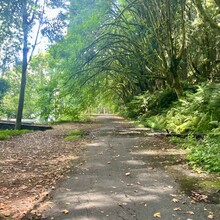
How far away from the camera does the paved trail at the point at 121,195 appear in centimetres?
468

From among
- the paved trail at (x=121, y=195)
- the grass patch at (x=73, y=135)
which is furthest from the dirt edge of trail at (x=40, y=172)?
the grass patch at (x=73, y=135)

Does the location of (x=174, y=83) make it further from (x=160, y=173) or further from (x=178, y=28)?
(x=160, y=173)

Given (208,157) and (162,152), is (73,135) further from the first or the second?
(208,157)

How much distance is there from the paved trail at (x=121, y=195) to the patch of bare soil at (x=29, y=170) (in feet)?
1.40

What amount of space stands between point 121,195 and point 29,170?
3.36 metres

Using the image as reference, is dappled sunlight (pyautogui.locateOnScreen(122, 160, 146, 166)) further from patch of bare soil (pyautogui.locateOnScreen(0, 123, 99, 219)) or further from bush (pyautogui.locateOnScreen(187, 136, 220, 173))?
patch of bare soil (pyautogui.locateOnScreen(0, 123, 99, 219))

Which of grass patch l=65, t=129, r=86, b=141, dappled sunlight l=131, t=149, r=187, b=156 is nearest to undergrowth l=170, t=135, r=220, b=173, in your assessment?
dappled sunlight l=131, t=149, r=187, b=156

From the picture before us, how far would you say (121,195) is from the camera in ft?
18.4

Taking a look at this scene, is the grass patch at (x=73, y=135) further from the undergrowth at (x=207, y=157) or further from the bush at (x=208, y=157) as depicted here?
the bush at (x=208, y=157)

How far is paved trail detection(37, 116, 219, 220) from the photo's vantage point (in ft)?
15.4

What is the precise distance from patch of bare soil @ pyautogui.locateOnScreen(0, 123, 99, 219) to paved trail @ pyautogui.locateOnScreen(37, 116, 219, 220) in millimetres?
428

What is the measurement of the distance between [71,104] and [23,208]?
69.7 ft

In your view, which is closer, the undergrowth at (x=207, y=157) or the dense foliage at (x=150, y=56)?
the undergrowth at (x=207, y=157)

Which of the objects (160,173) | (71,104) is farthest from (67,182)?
(71,104)
